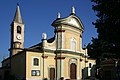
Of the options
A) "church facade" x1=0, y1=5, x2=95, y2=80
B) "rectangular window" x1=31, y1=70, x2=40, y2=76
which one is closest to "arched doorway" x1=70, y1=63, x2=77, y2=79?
"church facade" x1=0, y1=5, x2=95, y2=80

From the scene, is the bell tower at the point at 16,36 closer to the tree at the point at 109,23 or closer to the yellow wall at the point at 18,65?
the yellow wall at the point at 18,65

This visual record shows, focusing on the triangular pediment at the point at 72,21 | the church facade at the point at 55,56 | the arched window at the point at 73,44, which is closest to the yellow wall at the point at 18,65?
the church facade at the point at 55,56

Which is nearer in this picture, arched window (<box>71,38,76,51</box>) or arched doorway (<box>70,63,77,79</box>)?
arched doorway (<box>70,63,77,79</box>)

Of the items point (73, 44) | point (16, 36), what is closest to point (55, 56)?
point (73, 44)

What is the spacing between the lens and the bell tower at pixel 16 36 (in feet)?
162

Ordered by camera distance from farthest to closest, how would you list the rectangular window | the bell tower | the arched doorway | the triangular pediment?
the bell tower, the arched doorway, the triangular pediment, the rectangular window

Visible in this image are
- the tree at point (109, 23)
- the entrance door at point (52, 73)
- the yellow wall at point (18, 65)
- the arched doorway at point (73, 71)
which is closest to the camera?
the tree at point (109, 23)

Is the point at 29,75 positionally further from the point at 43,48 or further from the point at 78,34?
the point at 78,34

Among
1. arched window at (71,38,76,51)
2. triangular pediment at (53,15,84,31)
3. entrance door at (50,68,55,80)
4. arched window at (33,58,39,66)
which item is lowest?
entrance door at (50,68,55,80)

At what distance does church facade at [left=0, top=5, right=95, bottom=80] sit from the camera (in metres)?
40.5

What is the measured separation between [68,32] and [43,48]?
245 inches

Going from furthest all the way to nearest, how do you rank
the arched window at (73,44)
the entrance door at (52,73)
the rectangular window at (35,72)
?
the arched window at (73,44) → the entrance door at (52,73) → the rectangular window at (35,72)

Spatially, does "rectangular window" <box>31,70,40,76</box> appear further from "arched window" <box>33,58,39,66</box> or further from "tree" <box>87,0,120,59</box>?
"tree" <box>87,0,120,59</box>

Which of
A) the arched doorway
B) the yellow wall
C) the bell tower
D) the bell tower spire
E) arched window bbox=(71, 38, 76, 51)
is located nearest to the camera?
the yellow wall
